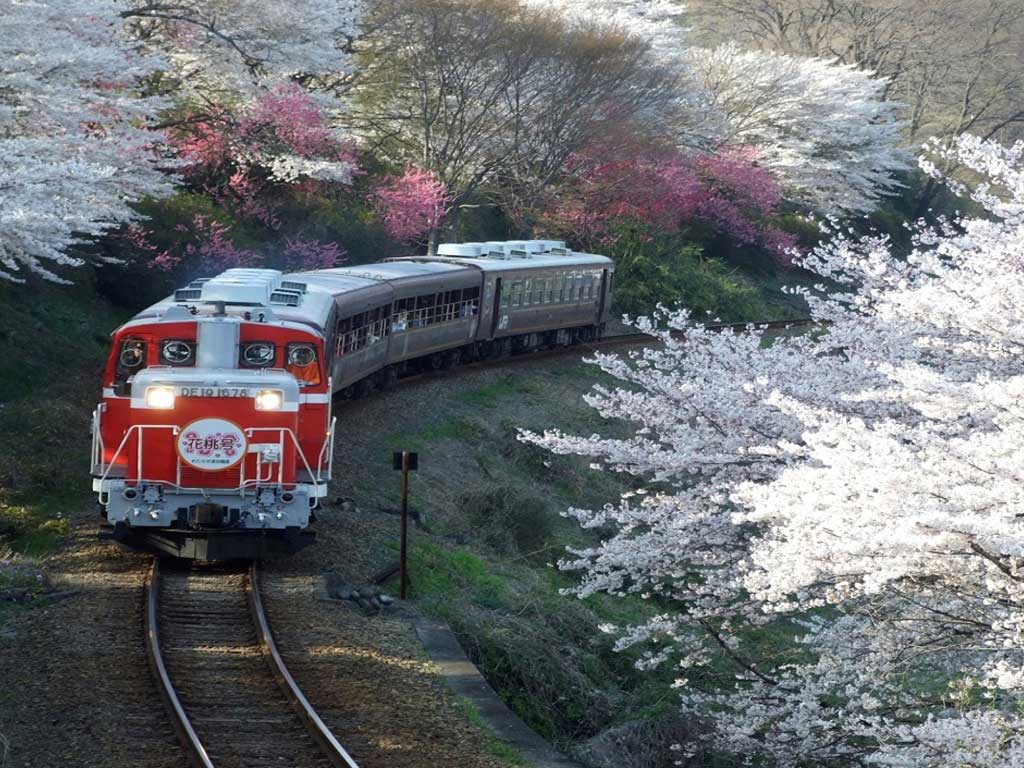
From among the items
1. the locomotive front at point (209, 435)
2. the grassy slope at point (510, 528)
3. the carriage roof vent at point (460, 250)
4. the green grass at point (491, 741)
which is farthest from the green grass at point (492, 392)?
the green grass at point (491, 741)

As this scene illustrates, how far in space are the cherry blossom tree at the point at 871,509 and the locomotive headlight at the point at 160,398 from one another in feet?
12.0

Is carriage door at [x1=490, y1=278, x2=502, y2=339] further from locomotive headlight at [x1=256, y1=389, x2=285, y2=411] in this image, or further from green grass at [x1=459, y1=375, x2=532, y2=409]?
locomotive headlight at [x1=256, y1=389, x2=285, y2=411]

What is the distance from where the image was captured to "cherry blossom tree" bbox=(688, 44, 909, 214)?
48.7 metres

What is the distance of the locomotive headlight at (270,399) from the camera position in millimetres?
12836

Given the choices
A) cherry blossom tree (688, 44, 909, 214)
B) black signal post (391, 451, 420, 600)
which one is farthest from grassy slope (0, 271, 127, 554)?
cherry blossom tree (688, 44, 909, 214)

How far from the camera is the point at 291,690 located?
9.97m

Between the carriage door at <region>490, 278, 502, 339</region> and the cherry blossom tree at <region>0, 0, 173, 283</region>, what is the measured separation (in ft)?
24.0

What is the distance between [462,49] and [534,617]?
2147 cm

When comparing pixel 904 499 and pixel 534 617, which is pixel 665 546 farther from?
pixel 904 499

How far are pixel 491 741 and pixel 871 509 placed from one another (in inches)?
131

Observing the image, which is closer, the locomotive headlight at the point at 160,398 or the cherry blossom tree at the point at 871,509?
the cherry blossom tree at the point at 871,509

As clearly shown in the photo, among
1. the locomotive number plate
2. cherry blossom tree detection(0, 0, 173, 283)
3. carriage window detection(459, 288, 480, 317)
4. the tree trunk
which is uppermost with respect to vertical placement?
cherry blossom tree detection(0, 0, 173, 283)

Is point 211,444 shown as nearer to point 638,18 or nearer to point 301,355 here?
point 301,355

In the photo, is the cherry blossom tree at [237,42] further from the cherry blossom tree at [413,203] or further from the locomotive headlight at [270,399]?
the locomotive headlight at [270,399]
